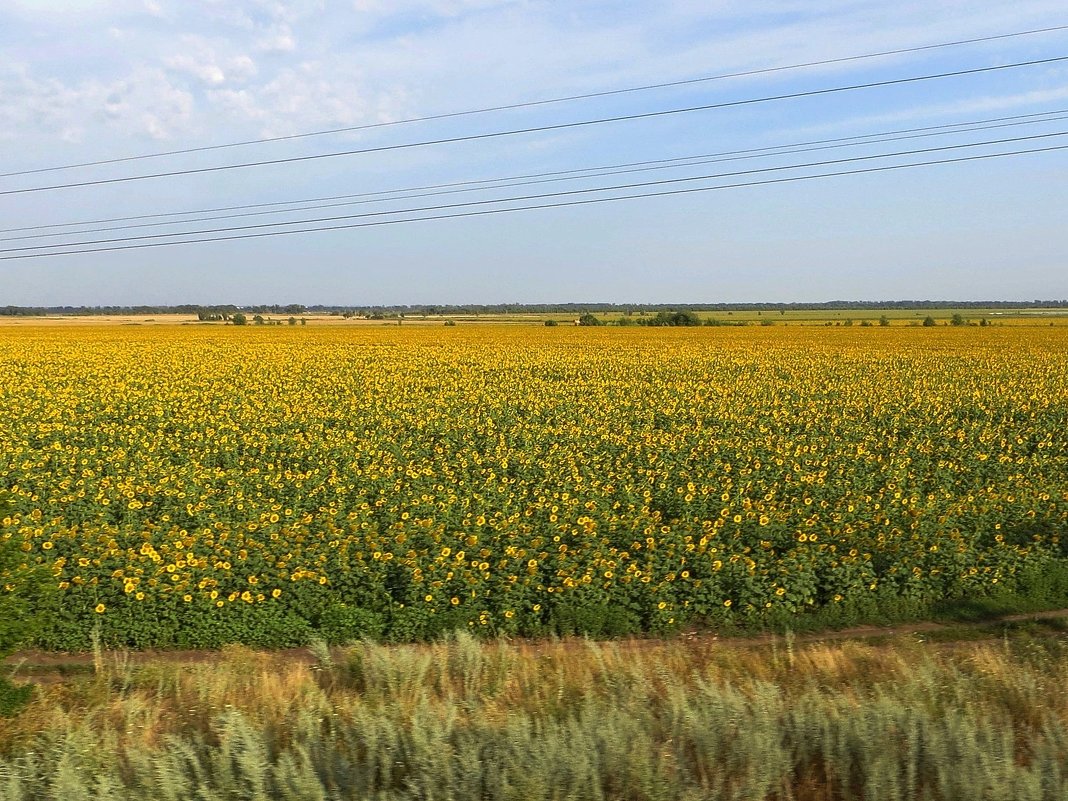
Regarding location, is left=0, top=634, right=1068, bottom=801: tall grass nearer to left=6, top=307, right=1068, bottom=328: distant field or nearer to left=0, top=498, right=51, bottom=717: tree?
left=0, top=498, right=51, bottom=717: tree

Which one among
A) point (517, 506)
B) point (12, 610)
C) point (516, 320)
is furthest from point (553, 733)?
point (516, 320)

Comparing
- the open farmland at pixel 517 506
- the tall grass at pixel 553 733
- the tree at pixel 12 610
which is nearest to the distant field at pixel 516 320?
the open farmland at pixel 517 506

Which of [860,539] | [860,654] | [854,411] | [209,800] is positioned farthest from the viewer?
[854,411]

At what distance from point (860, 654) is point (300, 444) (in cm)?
1127

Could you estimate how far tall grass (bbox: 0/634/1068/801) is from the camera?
361cm

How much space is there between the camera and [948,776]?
3.61 meters

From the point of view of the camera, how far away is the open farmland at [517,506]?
7.84 m

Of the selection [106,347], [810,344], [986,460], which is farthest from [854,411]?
[106,347]

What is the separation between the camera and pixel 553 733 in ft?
13.0

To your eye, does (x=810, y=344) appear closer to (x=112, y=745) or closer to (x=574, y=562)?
(x=574, y=562)

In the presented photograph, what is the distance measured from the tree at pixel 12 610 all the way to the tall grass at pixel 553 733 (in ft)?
0.49

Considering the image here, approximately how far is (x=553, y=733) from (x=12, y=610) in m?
3.40

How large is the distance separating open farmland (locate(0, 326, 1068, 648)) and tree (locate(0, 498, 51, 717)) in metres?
0.26

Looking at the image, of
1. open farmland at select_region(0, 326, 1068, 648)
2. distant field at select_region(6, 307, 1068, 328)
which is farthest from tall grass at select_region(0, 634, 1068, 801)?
distant field at select_region(6, 307, 1068, 328)
